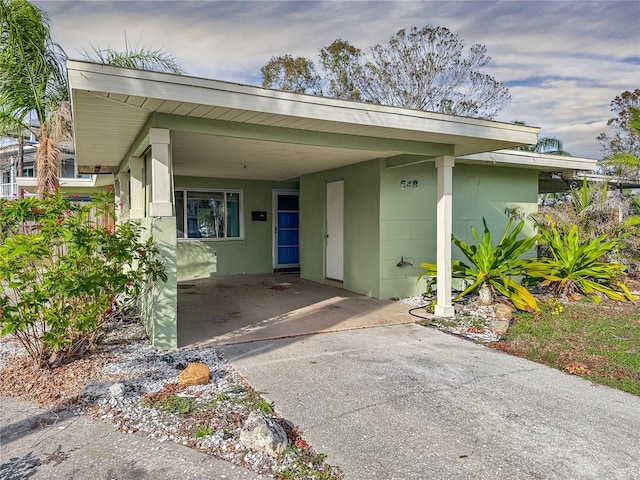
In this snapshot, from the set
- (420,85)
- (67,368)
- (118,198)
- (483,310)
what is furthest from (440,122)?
(420,85)

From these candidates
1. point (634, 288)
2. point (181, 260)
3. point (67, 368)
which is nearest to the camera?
point (67, 368)

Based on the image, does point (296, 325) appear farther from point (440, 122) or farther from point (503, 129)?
point (503, 129)

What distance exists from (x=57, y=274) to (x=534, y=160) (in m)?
7.86

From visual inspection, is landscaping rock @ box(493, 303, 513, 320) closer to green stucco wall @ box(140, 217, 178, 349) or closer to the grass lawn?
the grass lawn

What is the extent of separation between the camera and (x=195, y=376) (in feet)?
11.4

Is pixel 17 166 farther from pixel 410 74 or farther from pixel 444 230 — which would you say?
pixel 444 230

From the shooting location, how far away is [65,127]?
7020 mm

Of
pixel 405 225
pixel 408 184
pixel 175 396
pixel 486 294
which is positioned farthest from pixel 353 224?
pixel 175 396

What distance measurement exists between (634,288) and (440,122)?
6.12 meters

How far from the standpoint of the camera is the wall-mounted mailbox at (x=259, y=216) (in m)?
10.5

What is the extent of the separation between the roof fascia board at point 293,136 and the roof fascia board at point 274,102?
463 millimetres

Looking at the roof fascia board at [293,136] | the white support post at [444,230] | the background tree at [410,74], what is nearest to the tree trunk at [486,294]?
the white support post at [444,230]

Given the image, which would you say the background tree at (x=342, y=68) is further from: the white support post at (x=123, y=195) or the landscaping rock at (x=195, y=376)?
the landscaping rock at (x=195, y=376)

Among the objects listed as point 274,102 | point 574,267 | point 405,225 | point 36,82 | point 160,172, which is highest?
point 36,82
